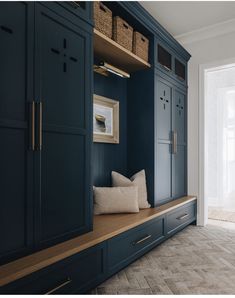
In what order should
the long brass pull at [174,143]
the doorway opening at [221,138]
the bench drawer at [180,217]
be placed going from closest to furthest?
the bench drawer at [180,217]
the long brass pull at [174,143]
the doorway opening at [221,138]

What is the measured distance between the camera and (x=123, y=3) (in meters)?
2.38

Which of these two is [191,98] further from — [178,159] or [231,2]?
[231,2]

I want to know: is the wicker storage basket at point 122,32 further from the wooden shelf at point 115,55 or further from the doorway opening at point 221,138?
the doorway opening at point 221,138

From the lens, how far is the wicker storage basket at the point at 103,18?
2203 mm

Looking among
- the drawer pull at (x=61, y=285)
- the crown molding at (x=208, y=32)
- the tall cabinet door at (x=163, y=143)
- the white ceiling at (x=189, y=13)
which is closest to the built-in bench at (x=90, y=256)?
the drawer pull at (x=61, y=285)

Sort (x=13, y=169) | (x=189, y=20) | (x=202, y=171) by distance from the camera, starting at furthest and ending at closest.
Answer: (x=202, y=171)
(x=189, y=20)
(x=13, y=169)

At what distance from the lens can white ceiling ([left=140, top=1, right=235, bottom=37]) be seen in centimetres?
297

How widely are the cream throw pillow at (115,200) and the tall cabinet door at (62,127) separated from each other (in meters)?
0.51

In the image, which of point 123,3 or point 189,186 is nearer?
point 123,3

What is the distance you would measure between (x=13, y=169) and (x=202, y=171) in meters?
2.89

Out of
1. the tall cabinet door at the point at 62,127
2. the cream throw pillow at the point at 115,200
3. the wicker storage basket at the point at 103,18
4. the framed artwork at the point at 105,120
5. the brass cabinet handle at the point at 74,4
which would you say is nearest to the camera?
the tall cabinet door at the point at 62,127

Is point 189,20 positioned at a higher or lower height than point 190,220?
higher

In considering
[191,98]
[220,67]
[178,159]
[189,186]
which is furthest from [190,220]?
[220,67]

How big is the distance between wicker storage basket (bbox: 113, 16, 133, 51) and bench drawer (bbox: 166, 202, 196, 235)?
188cm
